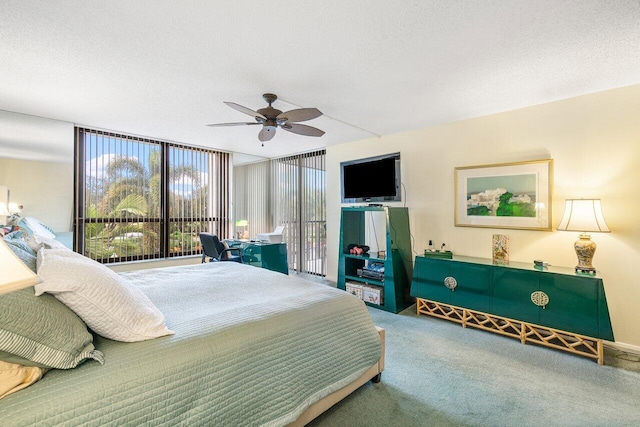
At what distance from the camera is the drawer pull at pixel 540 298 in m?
2.54

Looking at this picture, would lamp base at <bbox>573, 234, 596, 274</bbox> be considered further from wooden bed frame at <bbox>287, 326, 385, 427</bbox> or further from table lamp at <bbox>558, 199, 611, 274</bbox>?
wooden bed frame at <bbox>287, 326, 385, 427</bbox>

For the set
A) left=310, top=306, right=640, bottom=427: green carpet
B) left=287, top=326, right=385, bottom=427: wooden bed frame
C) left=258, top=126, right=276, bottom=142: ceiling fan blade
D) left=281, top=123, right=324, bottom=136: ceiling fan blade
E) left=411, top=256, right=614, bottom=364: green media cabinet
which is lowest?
left=310, top=306, right=640, bottom=427: green carpet

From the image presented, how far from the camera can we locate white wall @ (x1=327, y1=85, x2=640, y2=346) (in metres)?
2.51

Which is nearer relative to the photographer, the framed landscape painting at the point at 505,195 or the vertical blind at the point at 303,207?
the framed landscape painting at the point at 505,195

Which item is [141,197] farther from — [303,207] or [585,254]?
[585,254]

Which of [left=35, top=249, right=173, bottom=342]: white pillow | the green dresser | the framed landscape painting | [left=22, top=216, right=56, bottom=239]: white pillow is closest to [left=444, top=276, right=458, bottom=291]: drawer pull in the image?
the framed landscape painting

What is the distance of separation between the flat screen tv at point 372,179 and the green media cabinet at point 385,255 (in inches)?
9.1

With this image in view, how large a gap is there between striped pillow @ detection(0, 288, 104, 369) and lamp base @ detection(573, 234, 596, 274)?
352cm

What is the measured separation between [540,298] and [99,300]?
3.29m

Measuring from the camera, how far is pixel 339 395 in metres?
1.74

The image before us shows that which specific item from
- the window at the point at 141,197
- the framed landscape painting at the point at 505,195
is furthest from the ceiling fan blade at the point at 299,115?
the window at the point at 141,197

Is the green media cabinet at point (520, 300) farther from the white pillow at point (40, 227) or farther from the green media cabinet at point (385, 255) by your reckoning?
the white pillow at point (40, 227)

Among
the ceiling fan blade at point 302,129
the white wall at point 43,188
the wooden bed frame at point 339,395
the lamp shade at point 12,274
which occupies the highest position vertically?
the ceiling fan blade at point 302,129

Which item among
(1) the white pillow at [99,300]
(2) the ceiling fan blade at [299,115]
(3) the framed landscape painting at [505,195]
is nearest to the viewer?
(1) the white pillow at [99,300]
